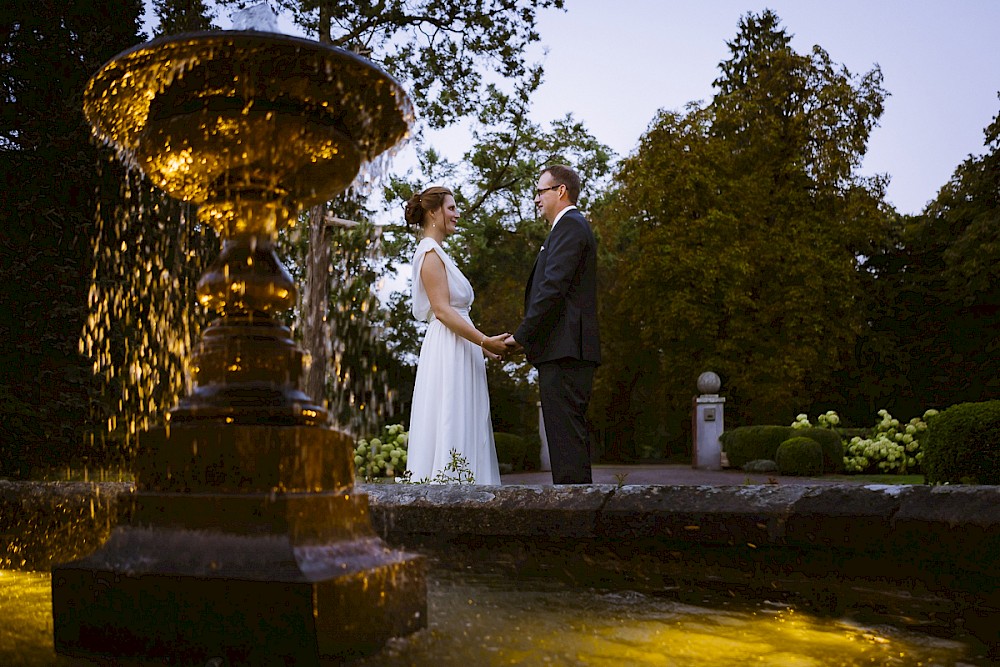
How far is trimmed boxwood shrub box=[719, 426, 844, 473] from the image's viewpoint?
17.5 metres

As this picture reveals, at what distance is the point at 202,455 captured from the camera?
2289mm

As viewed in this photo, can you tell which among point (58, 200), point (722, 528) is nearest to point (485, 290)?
point (58, 200)

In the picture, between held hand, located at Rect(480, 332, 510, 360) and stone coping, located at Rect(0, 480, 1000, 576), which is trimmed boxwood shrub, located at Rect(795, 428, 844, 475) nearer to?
held hand, located at Rect(480, 332, 510, 360)

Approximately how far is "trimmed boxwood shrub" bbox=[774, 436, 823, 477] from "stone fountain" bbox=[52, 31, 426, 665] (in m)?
15.2

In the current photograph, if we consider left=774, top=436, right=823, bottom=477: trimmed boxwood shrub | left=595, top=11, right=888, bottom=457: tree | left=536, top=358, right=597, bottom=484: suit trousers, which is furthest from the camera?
left=595, top=11, right=888, bottom=457: tree

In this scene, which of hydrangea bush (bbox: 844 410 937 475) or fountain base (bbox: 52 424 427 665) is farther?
hydrangea bush (bbox: 844 410 937 475)

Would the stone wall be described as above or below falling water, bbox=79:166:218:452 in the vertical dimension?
below

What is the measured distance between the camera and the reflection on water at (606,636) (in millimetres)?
2111

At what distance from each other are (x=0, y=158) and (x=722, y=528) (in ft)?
44.2

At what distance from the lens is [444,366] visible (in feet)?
19.6

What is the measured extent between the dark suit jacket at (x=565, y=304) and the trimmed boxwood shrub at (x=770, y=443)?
1328 centimetres

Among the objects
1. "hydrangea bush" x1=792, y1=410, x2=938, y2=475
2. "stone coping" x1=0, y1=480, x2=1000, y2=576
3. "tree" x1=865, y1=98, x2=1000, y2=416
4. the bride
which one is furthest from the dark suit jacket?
"tree" x1=865, y1=98, x2=1000, y2=416

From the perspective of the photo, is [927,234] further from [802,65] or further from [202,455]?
[202,455]

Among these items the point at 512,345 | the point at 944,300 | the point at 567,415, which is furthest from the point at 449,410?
the point at 944,300
